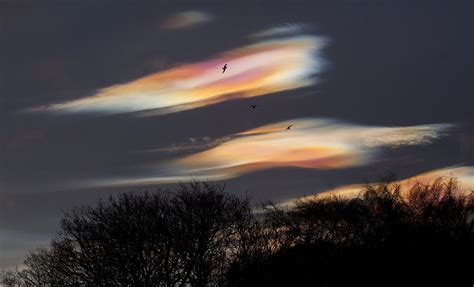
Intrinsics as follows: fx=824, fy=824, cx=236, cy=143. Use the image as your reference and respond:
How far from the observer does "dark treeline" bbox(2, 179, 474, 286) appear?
2299 inches

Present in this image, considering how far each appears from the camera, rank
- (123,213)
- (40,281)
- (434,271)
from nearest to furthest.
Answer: (434,271) < (123,213) < (40,281)

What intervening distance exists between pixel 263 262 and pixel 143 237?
10321 millimetres

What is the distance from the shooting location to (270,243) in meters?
74.2

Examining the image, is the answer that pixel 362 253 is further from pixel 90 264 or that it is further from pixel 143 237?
pixel 90 264

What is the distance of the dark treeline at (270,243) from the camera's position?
58.4 metres

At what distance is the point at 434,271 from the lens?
5716 centimetres

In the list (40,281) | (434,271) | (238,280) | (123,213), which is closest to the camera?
(434,271)

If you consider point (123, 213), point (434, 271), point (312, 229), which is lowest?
point (434, 271)

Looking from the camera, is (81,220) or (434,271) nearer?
(434,271)

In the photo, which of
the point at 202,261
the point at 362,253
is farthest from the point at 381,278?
the point at 202,261

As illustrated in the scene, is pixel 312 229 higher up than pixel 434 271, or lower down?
higher up

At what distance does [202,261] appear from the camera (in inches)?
2753

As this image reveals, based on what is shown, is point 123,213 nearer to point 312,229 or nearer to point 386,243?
point 312,229

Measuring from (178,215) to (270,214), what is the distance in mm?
8655
